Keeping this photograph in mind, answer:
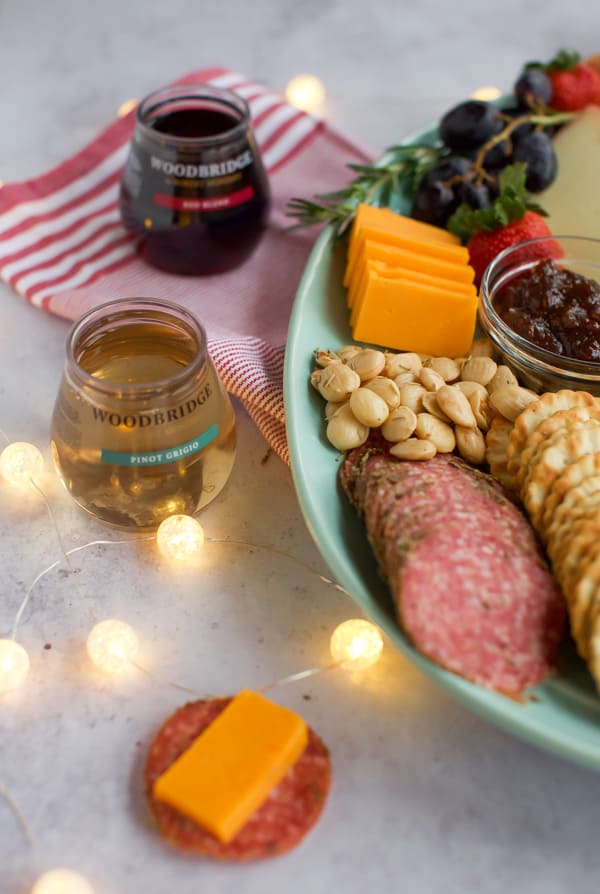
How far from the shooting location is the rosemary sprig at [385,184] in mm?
1901

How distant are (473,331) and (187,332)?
1.72 ft

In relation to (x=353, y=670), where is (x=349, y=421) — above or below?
above

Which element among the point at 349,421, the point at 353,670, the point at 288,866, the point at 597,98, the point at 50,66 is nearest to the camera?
the point at 288,866

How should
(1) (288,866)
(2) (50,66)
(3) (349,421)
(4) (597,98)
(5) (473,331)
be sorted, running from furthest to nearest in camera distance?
1. (2) (50,66)
2. (4) (597,98)
3. (5) (473,331)
4. (3) (349,421)
5. (1) (288,866)

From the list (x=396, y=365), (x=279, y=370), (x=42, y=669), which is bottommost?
(x=42, y=669)

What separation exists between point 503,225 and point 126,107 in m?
1.05

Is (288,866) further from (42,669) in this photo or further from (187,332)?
(187,332)

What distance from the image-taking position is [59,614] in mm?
1357

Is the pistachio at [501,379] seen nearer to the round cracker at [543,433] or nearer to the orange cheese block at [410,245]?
the round cracker at [543,433]

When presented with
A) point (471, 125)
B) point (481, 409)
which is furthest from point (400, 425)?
point (471, 125)

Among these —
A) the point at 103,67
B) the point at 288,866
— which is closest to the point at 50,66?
the point at 103,67

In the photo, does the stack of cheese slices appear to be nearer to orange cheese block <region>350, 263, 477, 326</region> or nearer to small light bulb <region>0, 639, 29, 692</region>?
orange cheese block <region>350, 263, 477, 326</region>

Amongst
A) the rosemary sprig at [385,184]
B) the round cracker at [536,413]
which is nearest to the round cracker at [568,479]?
the round cracker at [536,413]

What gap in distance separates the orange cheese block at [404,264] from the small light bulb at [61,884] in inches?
40.3
